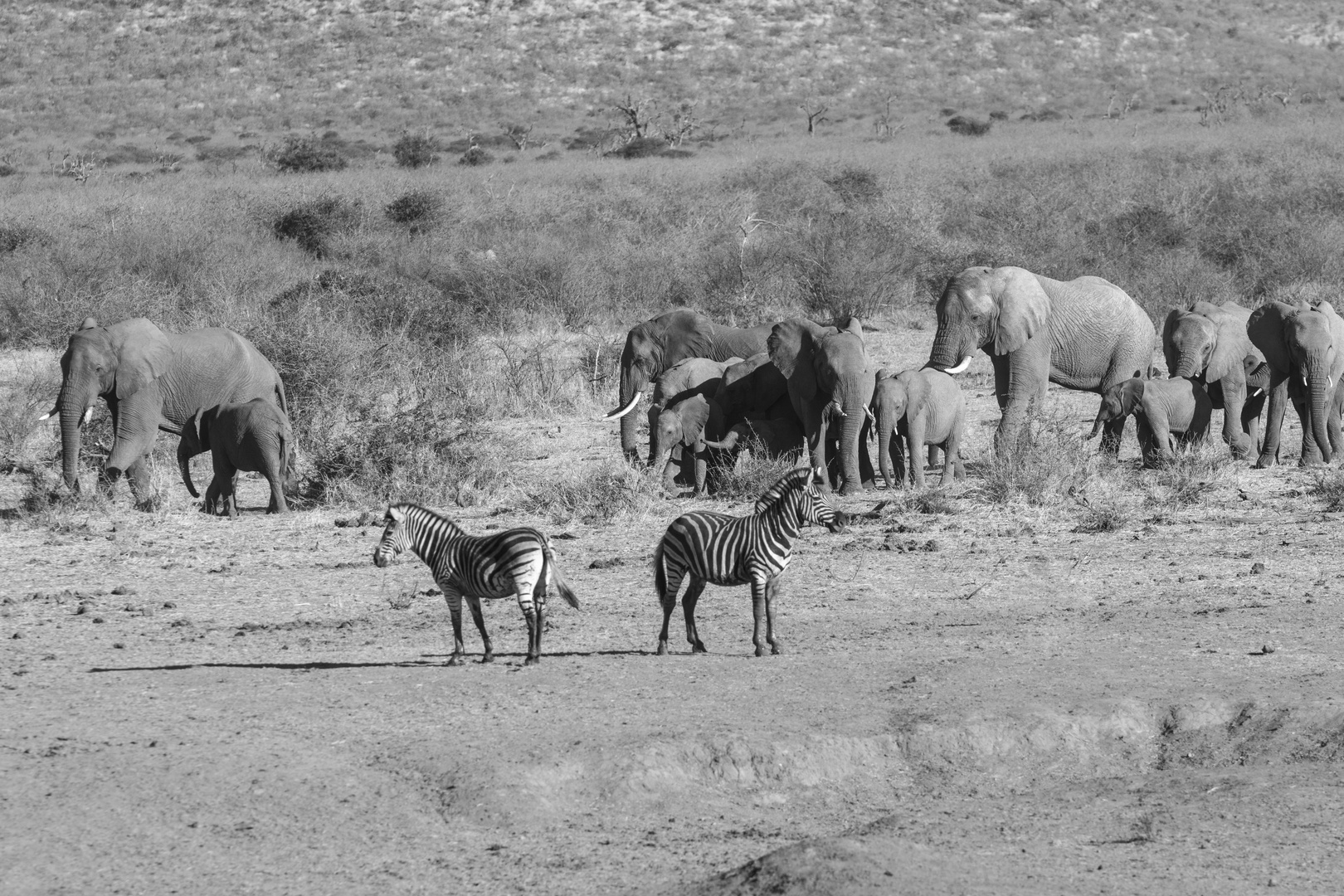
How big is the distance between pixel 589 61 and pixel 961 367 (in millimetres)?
52047

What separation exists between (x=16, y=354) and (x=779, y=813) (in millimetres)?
16982

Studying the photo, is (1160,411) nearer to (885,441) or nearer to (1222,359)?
(1222,359)

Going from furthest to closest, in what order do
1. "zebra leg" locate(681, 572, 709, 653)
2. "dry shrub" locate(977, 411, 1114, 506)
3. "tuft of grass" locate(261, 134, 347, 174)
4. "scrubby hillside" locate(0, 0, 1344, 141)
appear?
1. "scrubby hillside" locate(0, 0, 1344, 141)
2. "tuft of grass" locate(261, 134, 347, 174)
3. "dry shrub" locate(977, 411, 1114, 506)
4. "zebra leg" locate(681, 572, 709, 653)

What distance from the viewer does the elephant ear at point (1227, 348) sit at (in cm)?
1578

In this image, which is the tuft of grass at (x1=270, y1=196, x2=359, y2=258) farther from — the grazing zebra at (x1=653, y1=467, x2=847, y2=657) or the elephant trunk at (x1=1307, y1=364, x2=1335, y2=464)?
the grazing zebra at (x1=653, y1=467, x2=847, y2=657)

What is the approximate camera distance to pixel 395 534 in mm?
8016

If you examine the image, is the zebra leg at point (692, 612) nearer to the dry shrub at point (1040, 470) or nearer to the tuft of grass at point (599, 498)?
the tuft of grass at point (599, 498)

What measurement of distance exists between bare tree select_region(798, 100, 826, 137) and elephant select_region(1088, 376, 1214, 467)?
40949 mm

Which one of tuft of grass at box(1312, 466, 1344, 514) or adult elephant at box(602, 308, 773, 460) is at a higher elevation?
adult elephant at box(602, 308, 773, 460)

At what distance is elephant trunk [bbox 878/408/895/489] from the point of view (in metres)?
14.1

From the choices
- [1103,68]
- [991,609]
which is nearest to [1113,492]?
[991,609]

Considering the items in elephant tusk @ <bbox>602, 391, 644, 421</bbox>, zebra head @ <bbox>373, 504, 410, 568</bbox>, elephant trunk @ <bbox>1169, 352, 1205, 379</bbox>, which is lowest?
elephant tusk @ <bbox>602, 391, 644, 421</bbox>

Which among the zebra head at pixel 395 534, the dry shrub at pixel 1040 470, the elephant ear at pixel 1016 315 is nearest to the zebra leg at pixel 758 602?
the zebra head at pixel 395 534

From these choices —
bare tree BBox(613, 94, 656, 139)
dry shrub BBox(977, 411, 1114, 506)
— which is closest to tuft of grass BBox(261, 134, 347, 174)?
bare tree BBox(613, 94, 656, 139)
